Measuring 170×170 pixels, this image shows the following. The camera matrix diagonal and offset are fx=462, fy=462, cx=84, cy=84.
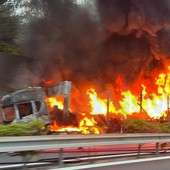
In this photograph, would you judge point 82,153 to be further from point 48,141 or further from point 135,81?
point 135,81

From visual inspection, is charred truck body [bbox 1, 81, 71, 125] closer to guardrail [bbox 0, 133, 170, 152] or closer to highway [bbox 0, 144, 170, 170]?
highway [bbox 0, 144, 170, 170]

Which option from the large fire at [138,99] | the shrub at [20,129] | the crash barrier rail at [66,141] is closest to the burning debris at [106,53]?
the large fire at [138,99]

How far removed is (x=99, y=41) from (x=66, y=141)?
61.8ft

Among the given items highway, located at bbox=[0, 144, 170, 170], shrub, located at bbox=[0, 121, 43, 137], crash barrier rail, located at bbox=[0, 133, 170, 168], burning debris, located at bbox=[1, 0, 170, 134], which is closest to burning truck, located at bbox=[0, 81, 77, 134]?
burning debris, located at bbox=[1, 0, 170, 134]

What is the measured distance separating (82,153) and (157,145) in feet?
5.90

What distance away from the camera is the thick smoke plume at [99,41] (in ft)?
82.1

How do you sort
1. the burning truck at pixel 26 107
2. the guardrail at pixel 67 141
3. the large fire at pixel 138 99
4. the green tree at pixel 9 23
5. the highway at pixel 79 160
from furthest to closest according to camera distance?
the large fire at pixel 138 99
the green tree at pixel 9 23
the burning truck at pixel 26 107
the highway at pixel 79 160
the guardrail at pixel 67 141

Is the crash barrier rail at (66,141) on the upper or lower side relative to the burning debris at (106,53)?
lower

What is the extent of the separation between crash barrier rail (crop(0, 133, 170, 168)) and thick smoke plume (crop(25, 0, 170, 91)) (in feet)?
48.4

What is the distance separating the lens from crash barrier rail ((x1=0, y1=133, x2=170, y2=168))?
7.41 m

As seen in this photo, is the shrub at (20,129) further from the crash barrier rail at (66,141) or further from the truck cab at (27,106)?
the truck cab at (27,106)

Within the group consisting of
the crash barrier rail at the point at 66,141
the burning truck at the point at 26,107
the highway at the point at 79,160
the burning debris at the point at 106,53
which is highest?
the burning debris at the point at 106,53

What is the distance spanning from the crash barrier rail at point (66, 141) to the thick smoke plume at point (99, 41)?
A: 580 inches

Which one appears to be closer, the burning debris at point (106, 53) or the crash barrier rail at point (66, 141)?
the crash barrier rail at point (66, 141)
